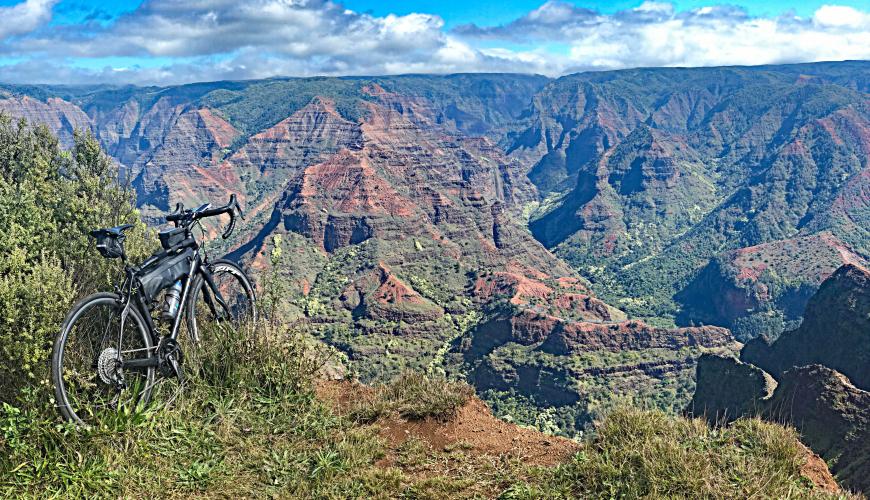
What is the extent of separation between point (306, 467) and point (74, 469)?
208cm

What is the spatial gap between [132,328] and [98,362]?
947 millimetres

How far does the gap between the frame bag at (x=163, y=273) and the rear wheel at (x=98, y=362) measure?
13.4 inches

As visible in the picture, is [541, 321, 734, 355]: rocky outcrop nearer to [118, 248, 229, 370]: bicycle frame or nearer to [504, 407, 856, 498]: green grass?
[504, 407, 856, 498]: green grass

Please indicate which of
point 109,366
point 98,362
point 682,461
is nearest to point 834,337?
point 682,461

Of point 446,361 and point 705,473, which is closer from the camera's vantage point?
point 705,473

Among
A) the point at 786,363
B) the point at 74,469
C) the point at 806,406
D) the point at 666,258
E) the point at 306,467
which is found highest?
the point at 74,469

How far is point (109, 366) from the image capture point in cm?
561

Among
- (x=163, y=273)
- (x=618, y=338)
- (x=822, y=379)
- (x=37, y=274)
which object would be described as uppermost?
(x=37, y=274)

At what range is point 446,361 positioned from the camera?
90.3 meters

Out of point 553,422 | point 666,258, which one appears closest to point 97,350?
point 553,422

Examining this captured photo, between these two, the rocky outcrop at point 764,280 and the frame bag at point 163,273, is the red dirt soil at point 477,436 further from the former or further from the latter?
the rocky outcrop at point 764,280

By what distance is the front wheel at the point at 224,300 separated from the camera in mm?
7066

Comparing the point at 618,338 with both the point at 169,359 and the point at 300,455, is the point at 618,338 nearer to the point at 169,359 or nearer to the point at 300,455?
the point at 300,455

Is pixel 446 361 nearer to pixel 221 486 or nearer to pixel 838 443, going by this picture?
pixel 838 443
